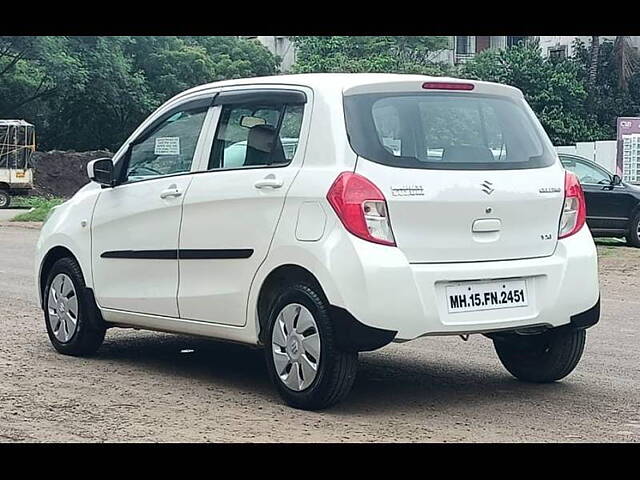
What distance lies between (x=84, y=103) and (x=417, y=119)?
40.1 meters

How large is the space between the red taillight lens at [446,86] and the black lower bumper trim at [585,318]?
1.45m

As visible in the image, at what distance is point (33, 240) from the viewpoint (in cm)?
2197

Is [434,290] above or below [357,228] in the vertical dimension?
below

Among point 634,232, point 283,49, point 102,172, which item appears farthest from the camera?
point 283,49

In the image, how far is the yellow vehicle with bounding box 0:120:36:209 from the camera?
36.5 meters

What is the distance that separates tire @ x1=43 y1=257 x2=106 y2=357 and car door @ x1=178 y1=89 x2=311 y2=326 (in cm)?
111

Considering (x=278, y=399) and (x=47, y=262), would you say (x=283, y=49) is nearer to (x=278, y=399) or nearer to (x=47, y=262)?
(x=47, y=262)

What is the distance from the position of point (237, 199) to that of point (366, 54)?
132ft

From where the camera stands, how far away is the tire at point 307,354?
631cm

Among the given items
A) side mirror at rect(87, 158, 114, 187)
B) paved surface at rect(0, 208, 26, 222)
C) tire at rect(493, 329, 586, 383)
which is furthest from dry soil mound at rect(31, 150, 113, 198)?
tire at rect(493, 329, 586, 383)

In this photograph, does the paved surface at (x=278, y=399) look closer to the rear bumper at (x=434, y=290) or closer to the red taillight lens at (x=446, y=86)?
the rear bumper at (x=434, y=290)

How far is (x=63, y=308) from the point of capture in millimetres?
8461

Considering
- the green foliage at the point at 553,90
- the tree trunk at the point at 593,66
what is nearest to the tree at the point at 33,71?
the green foliage at the point at 553,90

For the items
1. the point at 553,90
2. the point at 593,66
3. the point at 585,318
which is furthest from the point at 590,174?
the point at 593,66
